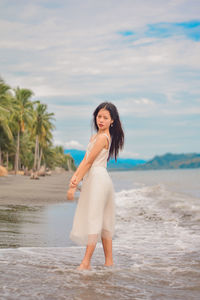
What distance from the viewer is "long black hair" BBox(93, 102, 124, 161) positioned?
454 centimetres

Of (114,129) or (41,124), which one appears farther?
(41,124)

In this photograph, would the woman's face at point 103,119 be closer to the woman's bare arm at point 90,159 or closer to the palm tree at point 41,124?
the woman's bare arm at point 90,159

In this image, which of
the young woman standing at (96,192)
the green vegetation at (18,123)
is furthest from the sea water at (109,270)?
the green vegetation at (18,123)

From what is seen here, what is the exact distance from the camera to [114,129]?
4613 millimetres

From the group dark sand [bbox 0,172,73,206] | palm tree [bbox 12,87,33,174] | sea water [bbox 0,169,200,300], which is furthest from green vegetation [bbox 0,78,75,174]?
sea water [bbox 0,169,200,300]

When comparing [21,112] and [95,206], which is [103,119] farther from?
[21,112]

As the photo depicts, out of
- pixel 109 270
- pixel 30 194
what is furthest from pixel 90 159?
pixel 30 194

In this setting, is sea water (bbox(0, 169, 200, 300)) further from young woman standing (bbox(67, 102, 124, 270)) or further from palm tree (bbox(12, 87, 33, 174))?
palm tree (bbox(12, 87, 33, 174))

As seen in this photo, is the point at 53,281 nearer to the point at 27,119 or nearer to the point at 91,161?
the point at 91,161

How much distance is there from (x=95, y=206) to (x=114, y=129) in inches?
35.4

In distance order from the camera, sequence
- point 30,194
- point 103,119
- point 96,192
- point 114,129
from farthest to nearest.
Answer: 1. point 30,194
2. point 114,129
3. point 103,119
4. point 96,192

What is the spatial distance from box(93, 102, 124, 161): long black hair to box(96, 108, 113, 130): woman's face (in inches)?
1.6

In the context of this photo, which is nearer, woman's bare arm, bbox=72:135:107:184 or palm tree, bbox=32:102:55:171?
woman's bare arm, bbox=72:135:107:184

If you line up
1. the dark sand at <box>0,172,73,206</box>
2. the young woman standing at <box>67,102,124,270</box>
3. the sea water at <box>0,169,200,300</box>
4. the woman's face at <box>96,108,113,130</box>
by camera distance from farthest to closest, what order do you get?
the dark sand at <box>0,172,73,206</box>
the woman's face at <box>96,108,113,130</box>
the young woman standing at <box>67,102,124,270</box>
the sea water at <box>0,169,200,300</box>
